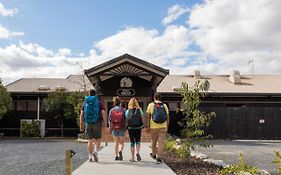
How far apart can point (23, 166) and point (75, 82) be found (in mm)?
21812

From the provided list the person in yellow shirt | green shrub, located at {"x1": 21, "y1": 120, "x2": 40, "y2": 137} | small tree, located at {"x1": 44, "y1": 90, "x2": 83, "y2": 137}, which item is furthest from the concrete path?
green shrub, located at {"x1": 21, "y1": 120, "x2": 40, "y2": 137}

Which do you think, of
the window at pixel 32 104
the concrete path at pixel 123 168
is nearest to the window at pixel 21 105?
the window at pixel 32 104

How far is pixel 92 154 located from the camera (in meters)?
9.79

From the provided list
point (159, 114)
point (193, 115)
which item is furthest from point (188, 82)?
point (159, 114)

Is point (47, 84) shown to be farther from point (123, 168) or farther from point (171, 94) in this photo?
point (123, 168)

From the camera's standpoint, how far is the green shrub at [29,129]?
25.2 meters

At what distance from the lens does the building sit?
21.0 metres

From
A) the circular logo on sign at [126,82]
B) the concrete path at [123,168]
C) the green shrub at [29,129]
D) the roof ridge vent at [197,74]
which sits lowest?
the concrete path at [123,168]

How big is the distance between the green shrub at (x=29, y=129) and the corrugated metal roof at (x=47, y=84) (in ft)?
9.94

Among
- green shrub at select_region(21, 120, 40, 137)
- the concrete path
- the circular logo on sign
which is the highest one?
the circular logo on sign

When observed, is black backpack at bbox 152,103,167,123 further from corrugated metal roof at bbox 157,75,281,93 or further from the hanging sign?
corrugated metal roof at bbox 157,75,281,93

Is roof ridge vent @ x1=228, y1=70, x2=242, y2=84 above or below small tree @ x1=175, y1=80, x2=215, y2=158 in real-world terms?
above

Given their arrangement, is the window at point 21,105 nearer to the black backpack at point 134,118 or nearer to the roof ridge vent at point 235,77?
the roof ridge vent at point 235,77

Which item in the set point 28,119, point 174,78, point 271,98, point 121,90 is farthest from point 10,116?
point 271,98
